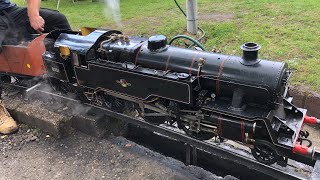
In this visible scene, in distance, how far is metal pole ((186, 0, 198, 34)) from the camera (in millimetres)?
7634

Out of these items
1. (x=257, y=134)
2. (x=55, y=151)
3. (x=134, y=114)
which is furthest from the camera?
(x=134, y=114)

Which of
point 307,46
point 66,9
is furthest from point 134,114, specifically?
point 66,9

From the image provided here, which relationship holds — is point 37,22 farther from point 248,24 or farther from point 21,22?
point 248,24

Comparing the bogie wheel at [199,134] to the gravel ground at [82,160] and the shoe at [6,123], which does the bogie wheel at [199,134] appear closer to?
the gravel ground at [82,160]

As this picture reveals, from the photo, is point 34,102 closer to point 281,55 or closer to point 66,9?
point 281,55

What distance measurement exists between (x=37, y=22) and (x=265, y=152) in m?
4.05

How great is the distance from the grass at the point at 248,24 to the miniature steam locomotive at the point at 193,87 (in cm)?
211

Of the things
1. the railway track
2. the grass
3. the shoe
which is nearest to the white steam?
the grass

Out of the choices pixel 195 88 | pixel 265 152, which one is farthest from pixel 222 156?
pixel 195 88

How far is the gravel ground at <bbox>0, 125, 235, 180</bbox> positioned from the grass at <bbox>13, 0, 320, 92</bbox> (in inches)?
104

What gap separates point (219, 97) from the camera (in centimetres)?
374

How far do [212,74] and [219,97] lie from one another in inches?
11.3

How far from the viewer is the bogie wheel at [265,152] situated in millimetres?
3281

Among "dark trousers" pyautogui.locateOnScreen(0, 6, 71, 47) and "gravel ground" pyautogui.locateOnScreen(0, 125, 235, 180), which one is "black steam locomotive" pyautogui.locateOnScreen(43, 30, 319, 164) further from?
"dark trousers" pyautogui.locateOnScreen(0, 6, 71, 47)
